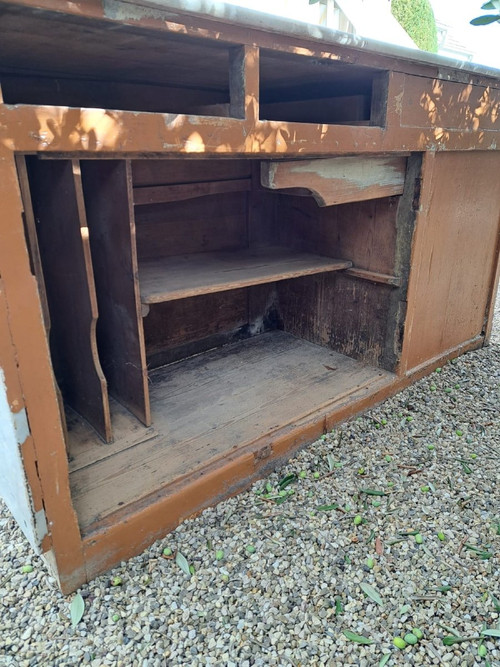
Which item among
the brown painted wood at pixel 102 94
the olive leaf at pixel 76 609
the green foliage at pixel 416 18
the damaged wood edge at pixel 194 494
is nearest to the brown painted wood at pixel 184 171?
the brown painted wood at pixel 102 94

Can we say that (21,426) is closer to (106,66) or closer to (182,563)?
(182,563)

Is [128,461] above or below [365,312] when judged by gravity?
below

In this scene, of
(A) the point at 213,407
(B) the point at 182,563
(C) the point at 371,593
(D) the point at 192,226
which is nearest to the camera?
(C) the point at 371,593

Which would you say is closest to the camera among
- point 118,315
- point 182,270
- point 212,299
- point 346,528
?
point 346,528

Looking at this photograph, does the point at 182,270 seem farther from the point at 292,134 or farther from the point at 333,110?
the point at 333,110

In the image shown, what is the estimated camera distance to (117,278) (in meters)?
2.10

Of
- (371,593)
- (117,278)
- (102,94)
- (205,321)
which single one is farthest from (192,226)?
(371,593)

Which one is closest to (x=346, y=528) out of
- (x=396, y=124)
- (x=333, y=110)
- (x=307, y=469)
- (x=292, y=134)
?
(x=307, y=469)

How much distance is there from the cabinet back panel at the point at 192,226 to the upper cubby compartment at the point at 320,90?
0.60 m

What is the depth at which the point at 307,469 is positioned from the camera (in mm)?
2338

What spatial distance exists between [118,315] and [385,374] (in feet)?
5.25

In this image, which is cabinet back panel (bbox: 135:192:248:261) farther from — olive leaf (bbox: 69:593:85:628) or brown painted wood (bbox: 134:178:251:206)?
olive leaf (bbox: 69:593:85:628)

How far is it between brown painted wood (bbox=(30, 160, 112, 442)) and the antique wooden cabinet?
0.01 m

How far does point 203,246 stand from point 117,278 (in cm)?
100
